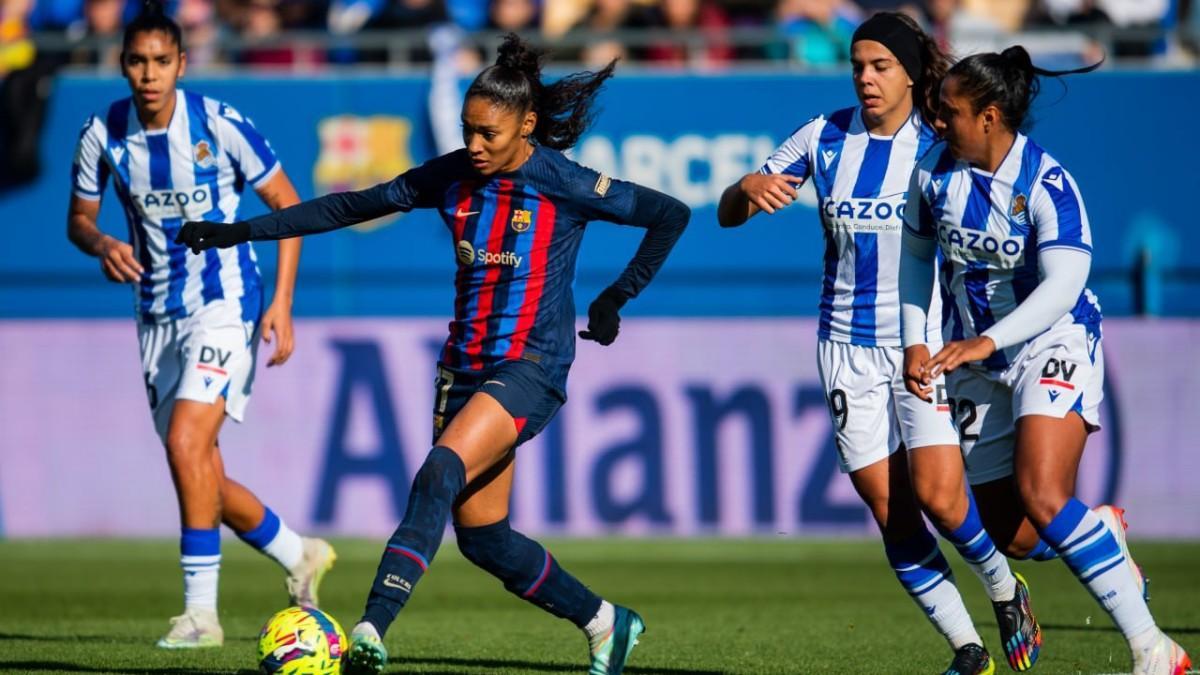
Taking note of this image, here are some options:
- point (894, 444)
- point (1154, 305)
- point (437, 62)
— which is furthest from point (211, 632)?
point (1154, 305)

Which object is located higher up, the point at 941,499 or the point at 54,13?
the point at 54,13

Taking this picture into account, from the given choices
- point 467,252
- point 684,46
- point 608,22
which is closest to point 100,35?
point 608,22

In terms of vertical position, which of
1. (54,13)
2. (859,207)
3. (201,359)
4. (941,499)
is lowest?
(941,499)

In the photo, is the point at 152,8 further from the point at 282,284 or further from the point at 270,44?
the point at 270,44

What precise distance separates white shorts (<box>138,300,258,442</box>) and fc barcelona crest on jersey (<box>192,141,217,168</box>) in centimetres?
62

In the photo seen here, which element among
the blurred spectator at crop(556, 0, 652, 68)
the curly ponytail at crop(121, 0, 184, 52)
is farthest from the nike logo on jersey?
the blurred spectator at crop(556, 0, 652, 68)

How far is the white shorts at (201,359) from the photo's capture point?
7664 millimetres

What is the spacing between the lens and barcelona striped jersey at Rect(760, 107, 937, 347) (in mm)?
6391

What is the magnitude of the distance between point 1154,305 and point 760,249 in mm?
3232

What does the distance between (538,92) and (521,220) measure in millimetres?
467

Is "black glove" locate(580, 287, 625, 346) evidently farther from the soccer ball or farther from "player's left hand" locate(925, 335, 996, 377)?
the soccer ball

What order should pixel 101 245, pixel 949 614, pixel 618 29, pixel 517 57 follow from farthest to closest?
1. pixel 618 29
2. pixel 101 245
3. pixel 949 614
4. pixel 517 57

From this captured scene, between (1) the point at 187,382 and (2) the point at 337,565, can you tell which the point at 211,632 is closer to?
(1) the point at 187,382

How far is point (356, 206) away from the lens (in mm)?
5980
